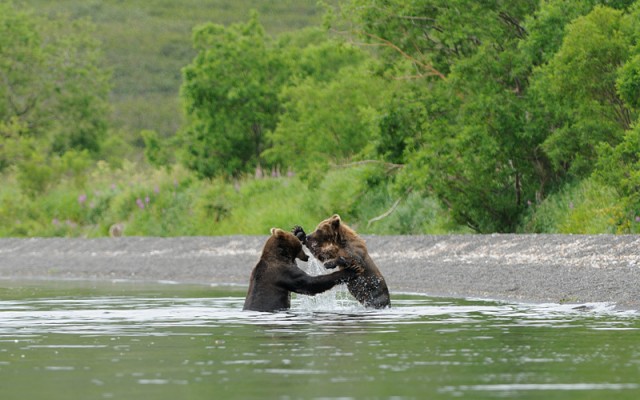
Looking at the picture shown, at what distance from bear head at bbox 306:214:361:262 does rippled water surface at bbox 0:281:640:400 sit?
747mm

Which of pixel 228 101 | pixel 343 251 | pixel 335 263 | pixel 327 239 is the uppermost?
pixel 228 101

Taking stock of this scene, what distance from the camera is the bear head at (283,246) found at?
54.7 ft

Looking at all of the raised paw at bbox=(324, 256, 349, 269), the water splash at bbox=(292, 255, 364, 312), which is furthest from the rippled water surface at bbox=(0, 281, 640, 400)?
the raised paw at bbox=(324, 256, 349, 269)

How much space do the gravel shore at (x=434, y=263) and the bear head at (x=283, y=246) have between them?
13.8 feet

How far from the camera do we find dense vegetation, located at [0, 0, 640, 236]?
27.8 metres

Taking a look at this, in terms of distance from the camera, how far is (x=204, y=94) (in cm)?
4694

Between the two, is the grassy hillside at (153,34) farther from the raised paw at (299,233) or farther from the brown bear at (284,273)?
the raised paw at (299,233)

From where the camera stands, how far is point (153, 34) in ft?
513

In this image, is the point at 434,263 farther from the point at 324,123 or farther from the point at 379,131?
the point at 324,123

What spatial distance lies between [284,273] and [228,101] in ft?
102

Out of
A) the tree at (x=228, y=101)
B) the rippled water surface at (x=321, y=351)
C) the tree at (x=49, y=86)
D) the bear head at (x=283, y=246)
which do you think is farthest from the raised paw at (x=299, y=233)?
the tree at (x=49, y=86)

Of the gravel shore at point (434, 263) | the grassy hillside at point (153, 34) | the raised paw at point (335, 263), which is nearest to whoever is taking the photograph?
the raised paw at point (335, 263)

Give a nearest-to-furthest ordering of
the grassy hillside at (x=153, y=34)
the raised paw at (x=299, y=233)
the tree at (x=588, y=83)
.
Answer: the raised paw at (x=299, y=233), the tree at (x=588, y=83), the grassy hillside at (x=153, y=34)

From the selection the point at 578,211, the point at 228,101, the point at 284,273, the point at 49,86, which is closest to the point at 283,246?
the point at 284,273
